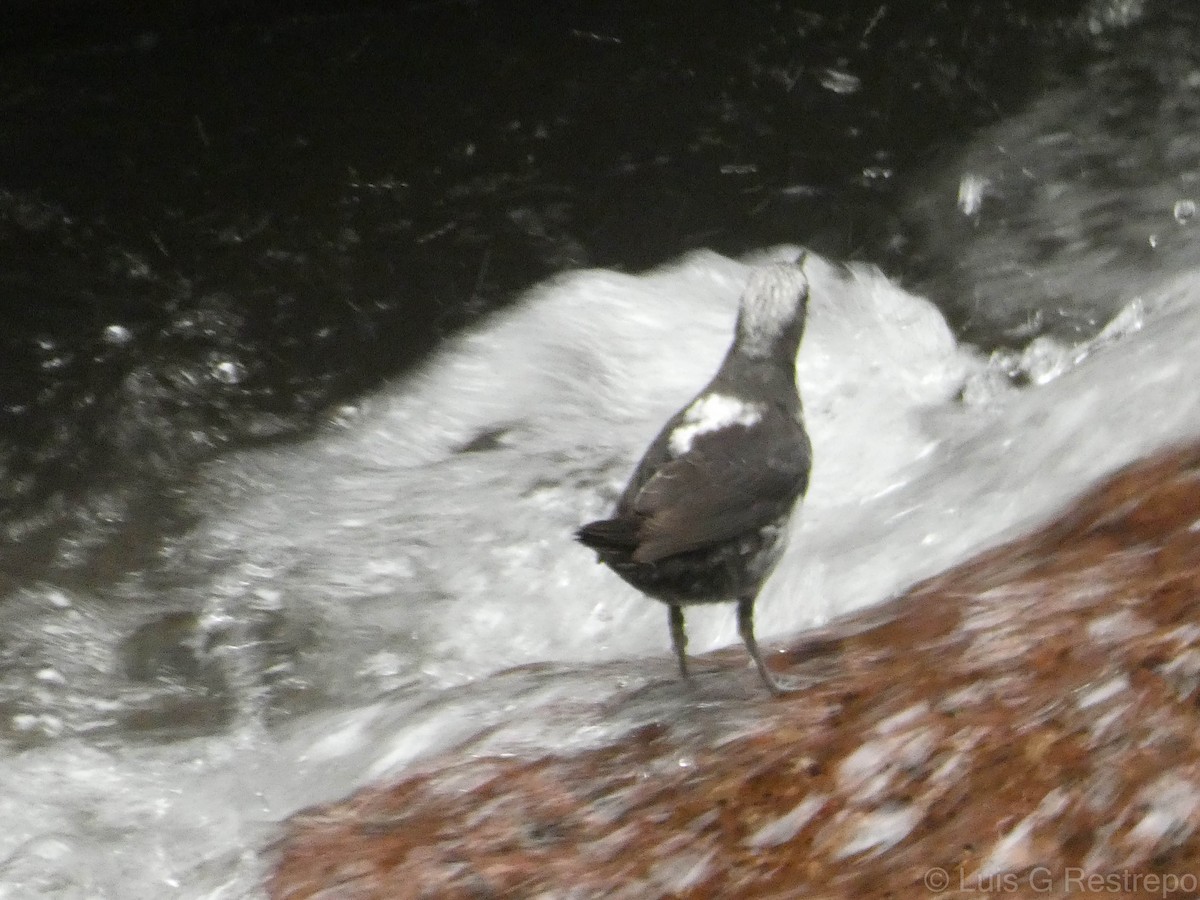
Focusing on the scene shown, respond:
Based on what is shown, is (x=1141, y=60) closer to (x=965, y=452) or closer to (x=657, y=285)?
(x=657, y=285)

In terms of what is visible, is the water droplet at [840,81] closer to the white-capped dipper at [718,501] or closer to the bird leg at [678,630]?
the white-capped dipper at [718,501]

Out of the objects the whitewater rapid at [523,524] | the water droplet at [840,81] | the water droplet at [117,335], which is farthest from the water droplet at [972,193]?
the water droplet at [117,335]

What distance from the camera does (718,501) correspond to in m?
3.34

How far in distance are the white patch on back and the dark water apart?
8.63 ft

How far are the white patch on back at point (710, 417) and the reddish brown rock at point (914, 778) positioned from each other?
58 centimetres

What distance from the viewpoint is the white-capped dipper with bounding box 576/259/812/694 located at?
3.21 meters

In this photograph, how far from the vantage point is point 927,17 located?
8.39 m

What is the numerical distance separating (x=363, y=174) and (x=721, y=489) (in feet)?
15.6

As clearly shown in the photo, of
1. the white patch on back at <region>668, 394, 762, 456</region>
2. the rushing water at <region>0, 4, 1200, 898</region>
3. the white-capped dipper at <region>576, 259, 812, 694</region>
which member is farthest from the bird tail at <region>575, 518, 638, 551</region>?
the rushing water at <region>0, 4, 1200, 898</region>

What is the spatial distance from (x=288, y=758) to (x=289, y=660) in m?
0.66

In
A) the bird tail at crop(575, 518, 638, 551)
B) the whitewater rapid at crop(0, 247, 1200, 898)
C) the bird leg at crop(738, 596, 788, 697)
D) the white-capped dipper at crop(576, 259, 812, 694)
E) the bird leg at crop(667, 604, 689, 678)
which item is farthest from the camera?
the whitewater rapid at crop(0, 247, 1200, 898)

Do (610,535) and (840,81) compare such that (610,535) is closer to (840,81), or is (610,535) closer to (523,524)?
(523,524)

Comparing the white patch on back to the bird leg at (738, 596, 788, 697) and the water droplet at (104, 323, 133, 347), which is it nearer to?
the bird leg at (738, 596, 788, 697)

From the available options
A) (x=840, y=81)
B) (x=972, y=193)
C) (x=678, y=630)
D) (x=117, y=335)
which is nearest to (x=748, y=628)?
(x=678, y=630)
